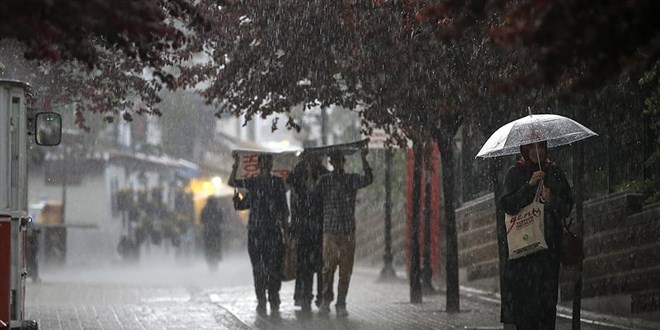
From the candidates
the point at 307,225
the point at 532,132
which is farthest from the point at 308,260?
Result: the point at 532,132

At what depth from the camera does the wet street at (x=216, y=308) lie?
15.0 meters

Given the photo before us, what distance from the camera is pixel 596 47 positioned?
19.2ft

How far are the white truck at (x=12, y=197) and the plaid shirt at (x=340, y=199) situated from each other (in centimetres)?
633

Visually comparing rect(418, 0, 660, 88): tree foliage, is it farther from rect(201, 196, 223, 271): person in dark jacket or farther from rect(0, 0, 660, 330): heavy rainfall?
rect(201, 196, 223, 271): person in dark jacket

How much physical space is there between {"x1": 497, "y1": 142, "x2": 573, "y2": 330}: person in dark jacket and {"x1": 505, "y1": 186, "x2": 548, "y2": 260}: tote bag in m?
0.05

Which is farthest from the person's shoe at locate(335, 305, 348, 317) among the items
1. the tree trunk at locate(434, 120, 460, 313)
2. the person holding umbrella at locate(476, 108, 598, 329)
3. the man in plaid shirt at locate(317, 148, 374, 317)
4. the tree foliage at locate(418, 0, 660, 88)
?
the tree foliage at locate(418, 0, 660, 88)

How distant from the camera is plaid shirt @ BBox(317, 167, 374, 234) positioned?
16125 mm

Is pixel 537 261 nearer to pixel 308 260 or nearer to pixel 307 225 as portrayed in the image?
pixel 307 225

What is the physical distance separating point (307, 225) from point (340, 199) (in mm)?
837

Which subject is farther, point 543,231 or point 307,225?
point 307,225

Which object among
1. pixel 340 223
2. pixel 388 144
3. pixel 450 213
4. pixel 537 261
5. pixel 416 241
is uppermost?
pixel 388 144

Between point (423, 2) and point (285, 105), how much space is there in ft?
17.5

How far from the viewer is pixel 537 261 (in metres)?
10.6

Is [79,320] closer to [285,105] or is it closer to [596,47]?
[285,105]
